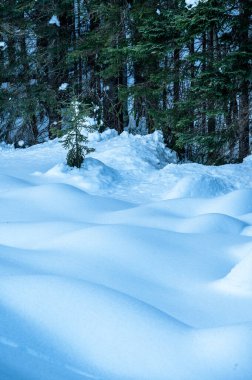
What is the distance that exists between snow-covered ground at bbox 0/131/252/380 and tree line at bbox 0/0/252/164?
10.4 feet

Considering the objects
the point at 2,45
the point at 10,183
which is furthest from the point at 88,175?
the point at 2,45

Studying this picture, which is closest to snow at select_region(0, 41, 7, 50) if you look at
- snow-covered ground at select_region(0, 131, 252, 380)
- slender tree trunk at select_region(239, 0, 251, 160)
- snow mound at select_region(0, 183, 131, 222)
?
slender tree trunk at select_region(239, 0, 251, 160)

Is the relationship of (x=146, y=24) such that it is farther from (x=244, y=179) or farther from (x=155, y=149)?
(x=244, y=179)

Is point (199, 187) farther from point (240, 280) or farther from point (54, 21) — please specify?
point (54, 21)

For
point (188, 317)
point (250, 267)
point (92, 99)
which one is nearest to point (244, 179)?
point (250, 267)

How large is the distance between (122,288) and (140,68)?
10.3m

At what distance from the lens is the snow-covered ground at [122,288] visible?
5.63 feet

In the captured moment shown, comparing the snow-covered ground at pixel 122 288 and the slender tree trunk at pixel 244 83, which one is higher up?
the slender tree trunk at pixel 244 83

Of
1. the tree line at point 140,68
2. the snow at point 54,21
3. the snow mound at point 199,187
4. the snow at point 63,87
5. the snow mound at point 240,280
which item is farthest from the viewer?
the snow at point 63,87

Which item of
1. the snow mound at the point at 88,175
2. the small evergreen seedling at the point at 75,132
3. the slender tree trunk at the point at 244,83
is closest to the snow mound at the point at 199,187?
the snow mound at the point at 88,175

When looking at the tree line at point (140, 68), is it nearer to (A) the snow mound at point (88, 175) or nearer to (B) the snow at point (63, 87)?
(B) the snow at point (63, 87)

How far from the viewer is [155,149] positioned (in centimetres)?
857

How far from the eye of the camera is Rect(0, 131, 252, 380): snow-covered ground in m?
1.72

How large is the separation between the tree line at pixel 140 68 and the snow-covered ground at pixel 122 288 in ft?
10.4
